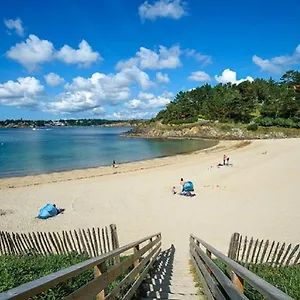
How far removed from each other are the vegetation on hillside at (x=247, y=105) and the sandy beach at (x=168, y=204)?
64.5 meters

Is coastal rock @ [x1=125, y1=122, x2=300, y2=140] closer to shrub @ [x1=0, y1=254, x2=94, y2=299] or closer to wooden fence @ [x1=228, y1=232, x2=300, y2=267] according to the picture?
wooden fence @ [x1=228, y1=232, x2=300, y2=267]

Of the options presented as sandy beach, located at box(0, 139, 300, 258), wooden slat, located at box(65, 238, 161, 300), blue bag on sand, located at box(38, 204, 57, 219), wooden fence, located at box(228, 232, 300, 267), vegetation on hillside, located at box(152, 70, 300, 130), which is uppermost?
vegetation on hillside, located at box(152, 70, 300, 130)

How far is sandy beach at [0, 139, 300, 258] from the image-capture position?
14.6m

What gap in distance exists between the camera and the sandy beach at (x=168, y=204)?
14625 millimetres

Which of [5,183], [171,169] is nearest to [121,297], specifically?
[5,183]

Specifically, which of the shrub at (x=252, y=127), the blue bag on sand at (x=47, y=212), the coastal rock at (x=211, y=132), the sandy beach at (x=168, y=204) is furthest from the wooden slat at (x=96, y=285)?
the shrub at (x=252, y=127)

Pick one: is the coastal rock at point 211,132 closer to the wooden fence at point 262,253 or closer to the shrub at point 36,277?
the wooden fence at point 262,253

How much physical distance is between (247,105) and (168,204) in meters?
87.3

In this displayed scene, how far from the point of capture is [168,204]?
19906mm

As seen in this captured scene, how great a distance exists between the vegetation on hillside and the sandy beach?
64.5 meters

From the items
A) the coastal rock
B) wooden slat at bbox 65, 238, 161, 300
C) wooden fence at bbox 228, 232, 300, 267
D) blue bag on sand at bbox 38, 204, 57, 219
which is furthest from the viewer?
the coastal rock

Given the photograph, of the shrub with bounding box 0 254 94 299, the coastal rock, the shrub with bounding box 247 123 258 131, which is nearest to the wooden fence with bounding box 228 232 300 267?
the shrub with bounding box 0 254 94 299

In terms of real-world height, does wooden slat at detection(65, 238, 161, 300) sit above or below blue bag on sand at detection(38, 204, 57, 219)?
above

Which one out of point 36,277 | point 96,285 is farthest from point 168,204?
point 96,285
